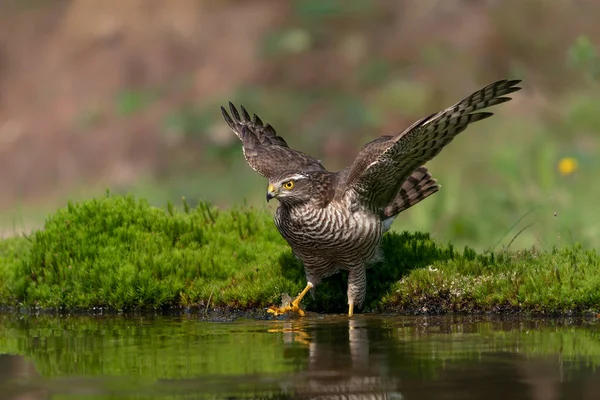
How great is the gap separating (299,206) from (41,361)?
286 centimetres

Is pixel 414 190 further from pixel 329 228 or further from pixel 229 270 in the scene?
pixel 229 270

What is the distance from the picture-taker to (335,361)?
25.1 feet

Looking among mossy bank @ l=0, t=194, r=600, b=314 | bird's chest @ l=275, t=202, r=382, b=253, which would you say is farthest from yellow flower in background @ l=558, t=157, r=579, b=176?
bird's chest @ l=275, t=202, r=382, b=253

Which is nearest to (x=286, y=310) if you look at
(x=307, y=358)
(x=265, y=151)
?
(x=265, y=151)

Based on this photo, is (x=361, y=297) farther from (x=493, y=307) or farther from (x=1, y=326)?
(x=1, y=326)

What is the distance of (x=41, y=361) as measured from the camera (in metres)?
8.06

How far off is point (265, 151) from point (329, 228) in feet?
6.12

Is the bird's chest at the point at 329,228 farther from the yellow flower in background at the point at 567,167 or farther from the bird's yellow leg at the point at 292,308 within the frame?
the yellow flower in background at the point at 567,167

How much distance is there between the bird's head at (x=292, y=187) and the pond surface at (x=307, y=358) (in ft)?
3.28

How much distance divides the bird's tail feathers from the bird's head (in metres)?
1.24

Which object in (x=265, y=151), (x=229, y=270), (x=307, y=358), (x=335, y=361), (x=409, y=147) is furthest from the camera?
(x=265, y=151)

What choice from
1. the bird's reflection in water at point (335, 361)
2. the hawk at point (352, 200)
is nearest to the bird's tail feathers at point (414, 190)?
the hawk at point (352, 200)

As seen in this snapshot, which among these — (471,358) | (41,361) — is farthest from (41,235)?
(471,358)

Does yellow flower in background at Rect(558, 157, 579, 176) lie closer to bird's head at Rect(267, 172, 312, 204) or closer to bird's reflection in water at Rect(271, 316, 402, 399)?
bird's head at Rect(267, 172, 312, 204)
